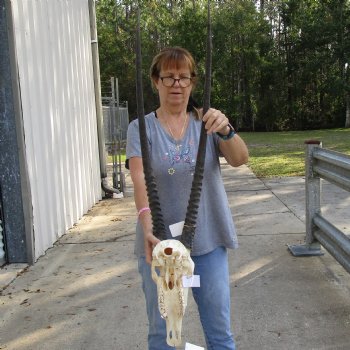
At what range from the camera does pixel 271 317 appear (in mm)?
3758

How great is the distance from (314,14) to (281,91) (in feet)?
20.7

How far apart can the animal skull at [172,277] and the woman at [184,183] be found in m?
0.26

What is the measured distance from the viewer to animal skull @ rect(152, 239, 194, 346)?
196cm

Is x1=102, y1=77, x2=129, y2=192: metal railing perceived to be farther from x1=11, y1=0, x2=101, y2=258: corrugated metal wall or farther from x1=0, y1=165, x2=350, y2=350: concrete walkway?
x1=0, y1=165, x2=350, y2=350: concrete walkway

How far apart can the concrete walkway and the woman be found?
111 centimetres

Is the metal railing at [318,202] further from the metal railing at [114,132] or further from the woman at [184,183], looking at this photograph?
the metal railing at [114,132]

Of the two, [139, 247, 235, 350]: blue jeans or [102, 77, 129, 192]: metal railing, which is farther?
[102, 77, 129, 192]: metal railing

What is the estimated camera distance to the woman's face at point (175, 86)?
2.33 metres

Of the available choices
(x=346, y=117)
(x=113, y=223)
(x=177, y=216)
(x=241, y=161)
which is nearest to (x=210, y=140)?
(x=241, y=161)

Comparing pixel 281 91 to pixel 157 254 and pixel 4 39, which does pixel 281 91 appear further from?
pixel 157 254

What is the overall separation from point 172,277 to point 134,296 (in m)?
2.37

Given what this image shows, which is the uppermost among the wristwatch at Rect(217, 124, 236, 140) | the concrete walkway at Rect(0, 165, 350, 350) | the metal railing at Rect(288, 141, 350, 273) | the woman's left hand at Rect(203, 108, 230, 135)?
the woman's left hand at Rect(203, 108, 230, 135)

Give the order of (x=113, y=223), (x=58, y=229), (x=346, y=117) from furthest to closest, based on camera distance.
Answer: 1. (x=346, y=117)
2. (x=113, y=223)
3. (x=58, y=229)

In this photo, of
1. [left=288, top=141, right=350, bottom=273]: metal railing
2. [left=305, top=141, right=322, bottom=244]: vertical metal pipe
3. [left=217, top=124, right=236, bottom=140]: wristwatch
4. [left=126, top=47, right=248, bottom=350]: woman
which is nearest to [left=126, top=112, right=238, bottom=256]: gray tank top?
[left=126, top=47, right=248, bottom=350]: woman
